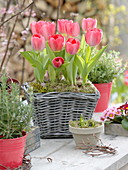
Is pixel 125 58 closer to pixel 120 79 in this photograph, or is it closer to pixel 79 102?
pixel 120 79

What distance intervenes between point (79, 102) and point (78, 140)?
163mm

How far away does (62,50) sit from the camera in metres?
1.50

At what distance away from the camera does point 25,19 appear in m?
3.69

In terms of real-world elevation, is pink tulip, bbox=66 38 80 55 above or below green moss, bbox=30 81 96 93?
above

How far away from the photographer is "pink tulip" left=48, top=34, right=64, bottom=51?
142 centimetres

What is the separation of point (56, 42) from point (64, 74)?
0.16 metres

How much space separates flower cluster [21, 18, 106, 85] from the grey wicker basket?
0.10m

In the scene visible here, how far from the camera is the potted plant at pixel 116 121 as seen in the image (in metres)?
1.53

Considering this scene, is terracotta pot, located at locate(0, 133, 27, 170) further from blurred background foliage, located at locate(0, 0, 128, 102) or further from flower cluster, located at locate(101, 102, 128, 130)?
blurred background foliage, located at locate(0, 0, 128, 102)

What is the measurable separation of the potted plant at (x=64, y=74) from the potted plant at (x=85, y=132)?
0.28ft

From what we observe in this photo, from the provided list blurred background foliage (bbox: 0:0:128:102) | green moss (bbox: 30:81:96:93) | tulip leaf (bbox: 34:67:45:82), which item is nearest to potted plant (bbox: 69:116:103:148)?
green moss (bbox: 30:81:96:93)

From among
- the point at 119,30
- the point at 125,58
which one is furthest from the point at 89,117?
the point at 119,30

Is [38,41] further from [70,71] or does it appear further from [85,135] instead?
[85,135]

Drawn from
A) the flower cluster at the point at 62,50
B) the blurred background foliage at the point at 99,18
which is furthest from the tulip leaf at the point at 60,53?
the blurred background foliage at the point at 99,18
